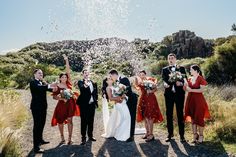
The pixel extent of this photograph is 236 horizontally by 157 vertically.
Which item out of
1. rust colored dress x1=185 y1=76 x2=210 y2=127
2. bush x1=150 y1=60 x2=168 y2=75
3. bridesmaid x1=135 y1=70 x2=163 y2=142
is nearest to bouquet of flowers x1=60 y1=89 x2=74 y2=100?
bridesmaid x1=135 y1=70 x2=163 y2=142

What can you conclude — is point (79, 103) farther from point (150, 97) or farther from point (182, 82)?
point (182, 82)

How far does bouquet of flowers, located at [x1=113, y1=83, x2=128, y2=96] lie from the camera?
1102cm

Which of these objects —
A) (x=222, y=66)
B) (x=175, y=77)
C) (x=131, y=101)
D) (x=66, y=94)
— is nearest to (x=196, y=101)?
(x=175, y=77)

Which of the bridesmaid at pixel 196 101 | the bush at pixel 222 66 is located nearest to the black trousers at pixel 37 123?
the bridesmaid at pixel 196 101

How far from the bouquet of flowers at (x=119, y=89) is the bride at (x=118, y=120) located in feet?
0.23

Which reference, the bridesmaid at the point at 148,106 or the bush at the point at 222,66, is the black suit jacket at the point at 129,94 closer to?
the bridesmaid at the point at 148,106

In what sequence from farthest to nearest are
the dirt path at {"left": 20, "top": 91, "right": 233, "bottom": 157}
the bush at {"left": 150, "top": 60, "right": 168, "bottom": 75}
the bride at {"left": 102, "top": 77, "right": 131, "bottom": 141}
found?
the bush at {"left": 150, "top": 60, "right": 168, "bottom": 75}, the bride at {"left": 102, "top": 77, "right": 131, "bottom": 141}, the dirt path at {"left": 20, "top": 91, "right": 233, "bottom": 157}

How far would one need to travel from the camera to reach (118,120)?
11531mm

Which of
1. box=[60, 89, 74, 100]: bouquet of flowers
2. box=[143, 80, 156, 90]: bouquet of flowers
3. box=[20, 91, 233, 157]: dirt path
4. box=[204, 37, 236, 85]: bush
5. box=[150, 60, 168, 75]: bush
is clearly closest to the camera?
box=[20, 91, 233, 157]: dirt path

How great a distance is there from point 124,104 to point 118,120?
457 mm

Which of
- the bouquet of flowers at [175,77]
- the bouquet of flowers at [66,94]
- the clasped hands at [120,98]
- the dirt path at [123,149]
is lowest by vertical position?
the dirt path at [123,149]

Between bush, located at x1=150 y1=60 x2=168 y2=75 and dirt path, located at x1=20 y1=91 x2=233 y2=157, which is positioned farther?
bush, located at x1=150 y1=60 x2=168 y2=75

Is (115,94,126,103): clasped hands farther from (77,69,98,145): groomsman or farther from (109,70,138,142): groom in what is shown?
(77,69,98,145): groomsman

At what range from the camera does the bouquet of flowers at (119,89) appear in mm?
11023
